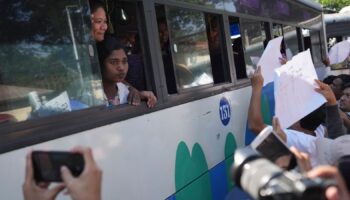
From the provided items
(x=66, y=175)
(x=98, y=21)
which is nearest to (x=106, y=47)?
(x=98, y=21)

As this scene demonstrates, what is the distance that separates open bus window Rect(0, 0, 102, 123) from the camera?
1.91m

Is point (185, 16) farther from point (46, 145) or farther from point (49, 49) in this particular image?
point (46, 145)

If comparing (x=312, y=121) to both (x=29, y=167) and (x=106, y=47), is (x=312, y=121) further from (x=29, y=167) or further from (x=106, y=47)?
(x=29, y=167)

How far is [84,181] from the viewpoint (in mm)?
1146

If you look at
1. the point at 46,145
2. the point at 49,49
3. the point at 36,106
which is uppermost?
the point at 49,49

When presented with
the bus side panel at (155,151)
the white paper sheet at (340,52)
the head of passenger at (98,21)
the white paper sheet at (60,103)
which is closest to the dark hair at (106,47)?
the head of passenger at (98,21)

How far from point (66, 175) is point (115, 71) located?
5.32 feet

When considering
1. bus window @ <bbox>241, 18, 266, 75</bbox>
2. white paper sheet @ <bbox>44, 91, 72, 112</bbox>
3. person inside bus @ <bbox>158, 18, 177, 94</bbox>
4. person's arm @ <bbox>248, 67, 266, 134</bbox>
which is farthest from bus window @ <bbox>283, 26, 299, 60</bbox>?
white paper sheet @ <bbox>44, 91, 72, 112</bbox>

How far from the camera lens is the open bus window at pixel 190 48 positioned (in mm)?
3102

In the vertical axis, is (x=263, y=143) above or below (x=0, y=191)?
above

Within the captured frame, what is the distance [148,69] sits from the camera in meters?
2.77

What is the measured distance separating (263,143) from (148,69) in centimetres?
148

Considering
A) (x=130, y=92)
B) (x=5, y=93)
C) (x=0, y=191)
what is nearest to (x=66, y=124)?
(x=5, y=93)

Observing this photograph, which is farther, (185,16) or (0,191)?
(185,16)
